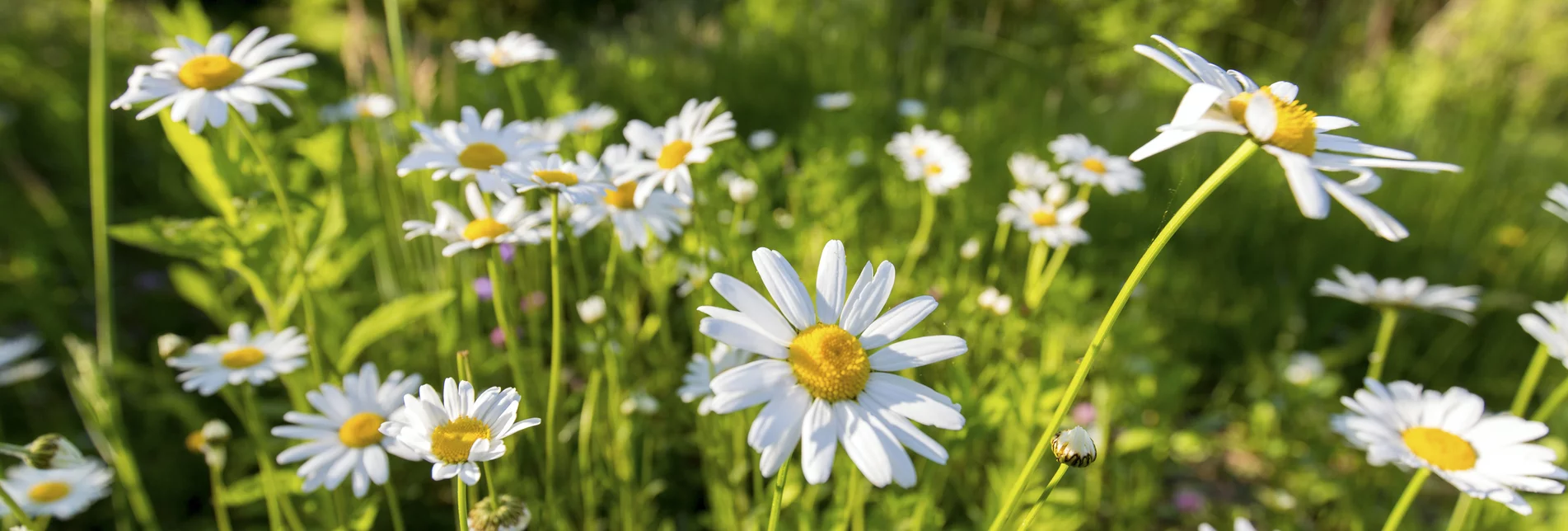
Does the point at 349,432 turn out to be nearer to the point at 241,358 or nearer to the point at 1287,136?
the point at 241,358

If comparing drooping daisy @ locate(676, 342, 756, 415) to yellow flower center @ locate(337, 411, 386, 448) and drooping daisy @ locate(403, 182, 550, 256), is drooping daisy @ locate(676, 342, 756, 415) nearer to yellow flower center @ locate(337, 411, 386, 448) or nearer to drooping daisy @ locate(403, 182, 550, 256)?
drooping daisy @ locate(403, 182, 550, 256)

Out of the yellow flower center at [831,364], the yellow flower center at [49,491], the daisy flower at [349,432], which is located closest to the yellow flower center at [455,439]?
the daisy flower at [349,432]

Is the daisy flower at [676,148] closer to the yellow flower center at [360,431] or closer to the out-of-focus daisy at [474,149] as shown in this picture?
the out-of-focus daisy at [474,149]

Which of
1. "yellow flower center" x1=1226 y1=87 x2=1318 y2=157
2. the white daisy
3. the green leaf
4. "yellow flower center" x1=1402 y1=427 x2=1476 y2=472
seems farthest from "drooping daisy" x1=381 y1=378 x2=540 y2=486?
"yellow flower center" x1=1402 y1=427 x2=1476 y2=472

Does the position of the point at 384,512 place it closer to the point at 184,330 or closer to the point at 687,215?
the point at 687,215

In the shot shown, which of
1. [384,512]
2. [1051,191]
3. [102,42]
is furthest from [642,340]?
[102,42]

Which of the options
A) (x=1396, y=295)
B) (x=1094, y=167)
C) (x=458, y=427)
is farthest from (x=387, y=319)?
(x=1396, y=295)
